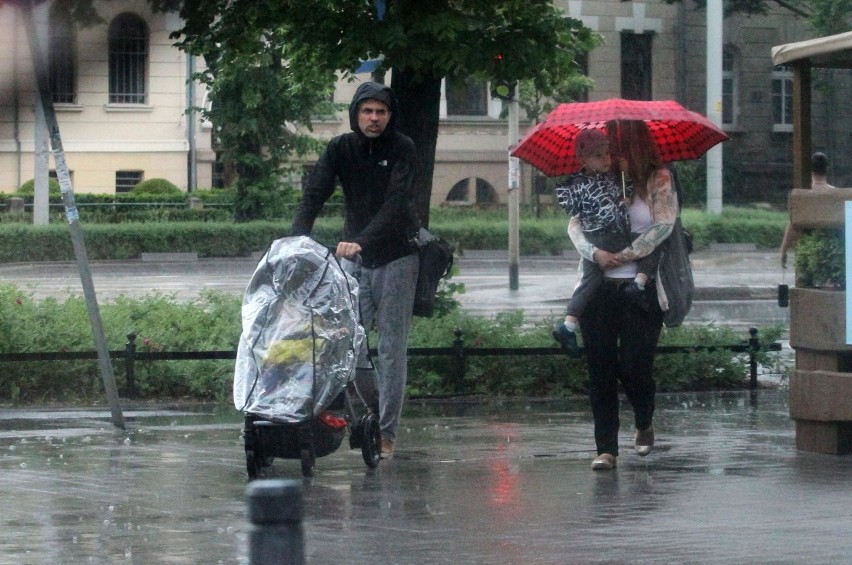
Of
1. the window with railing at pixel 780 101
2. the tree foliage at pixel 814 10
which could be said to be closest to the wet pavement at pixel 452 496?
the tree foliage at pixel 814 10

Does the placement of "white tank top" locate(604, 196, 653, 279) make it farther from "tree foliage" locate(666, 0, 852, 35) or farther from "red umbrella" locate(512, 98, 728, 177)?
"tree foliage" locate(666, 0, 852, 35)

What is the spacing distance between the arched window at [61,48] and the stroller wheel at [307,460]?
17.0 ft

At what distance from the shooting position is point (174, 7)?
151cm

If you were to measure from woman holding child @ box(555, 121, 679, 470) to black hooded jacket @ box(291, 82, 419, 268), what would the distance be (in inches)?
36.4

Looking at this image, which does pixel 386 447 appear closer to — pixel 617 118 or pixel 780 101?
pixel 617 118

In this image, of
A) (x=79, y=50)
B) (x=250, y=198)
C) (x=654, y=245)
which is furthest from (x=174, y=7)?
(x=250, y=198)

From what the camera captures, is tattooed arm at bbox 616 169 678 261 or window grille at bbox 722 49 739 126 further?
window grille at bbox 722 49 739 126

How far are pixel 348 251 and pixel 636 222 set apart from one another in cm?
160

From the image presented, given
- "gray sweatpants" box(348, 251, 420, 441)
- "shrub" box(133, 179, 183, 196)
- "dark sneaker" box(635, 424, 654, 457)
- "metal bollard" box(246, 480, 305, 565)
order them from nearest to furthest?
1. "metal bollard" box(246, 480, 305, 565)
2. "gray sweatpants" box(348, 251, 420, 441)
3. "dark sneaker" box(635, 424, 654, 457)
4. "shrub" box(133, 179, 183, 196)

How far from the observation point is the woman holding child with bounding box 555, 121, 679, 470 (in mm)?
7164

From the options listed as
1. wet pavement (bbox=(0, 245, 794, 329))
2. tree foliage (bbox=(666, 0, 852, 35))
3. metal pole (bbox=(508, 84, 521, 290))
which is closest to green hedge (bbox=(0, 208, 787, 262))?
wet pavement (bbox=(0, 245, 794, 329))

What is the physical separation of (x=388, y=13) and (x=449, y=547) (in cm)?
661

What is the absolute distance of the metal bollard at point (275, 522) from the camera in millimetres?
1918

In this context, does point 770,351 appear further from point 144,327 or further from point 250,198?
point 250,198
